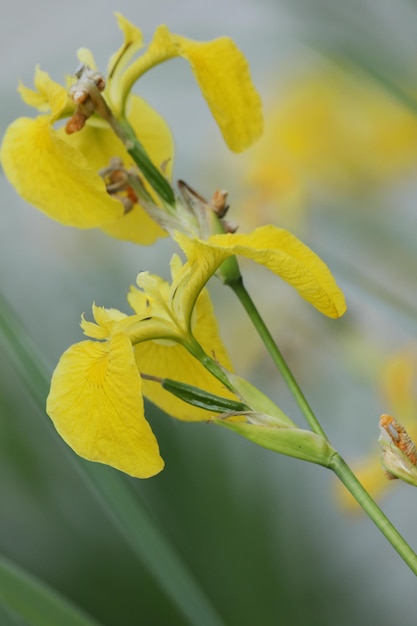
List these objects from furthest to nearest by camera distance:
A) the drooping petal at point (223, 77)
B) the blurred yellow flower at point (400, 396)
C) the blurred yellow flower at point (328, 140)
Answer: the blurred yellow flower at point (328, 140) → the blurred yellow flower at point (400, 396) → the drooping petal at point (223, 77)

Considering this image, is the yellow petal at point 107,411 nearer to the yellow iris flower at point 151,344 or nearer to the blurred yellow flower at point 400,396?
the yellow iris flower at point 151,344

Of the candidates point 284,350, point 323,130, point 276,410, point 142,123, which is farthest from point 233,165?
point 276,410

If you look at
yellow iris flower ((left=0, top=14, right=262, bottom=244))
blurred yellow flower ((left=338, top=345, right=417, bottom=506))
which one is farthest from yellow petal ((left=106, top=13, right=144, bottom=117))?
blurred yellow flower ((left=338, top=345, right=417, bottom=506))

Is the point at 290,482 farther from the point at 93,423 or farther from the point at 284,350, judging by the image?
the point at 93,423

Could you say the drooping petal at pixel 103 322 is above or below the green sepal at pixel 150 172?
below

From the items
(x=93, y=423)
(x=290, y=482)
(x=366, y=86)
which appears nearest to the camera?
(x=93, y=423)

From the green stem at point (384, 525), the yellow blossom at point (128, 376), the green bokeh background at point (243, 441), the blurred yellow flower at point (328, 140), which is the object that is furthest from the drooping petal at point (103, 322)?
the blurred yellow flower at point (328, 140)

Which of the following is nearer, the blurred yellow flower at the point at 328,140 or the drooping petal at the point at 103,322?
the drooping petal at the point at 103,322
